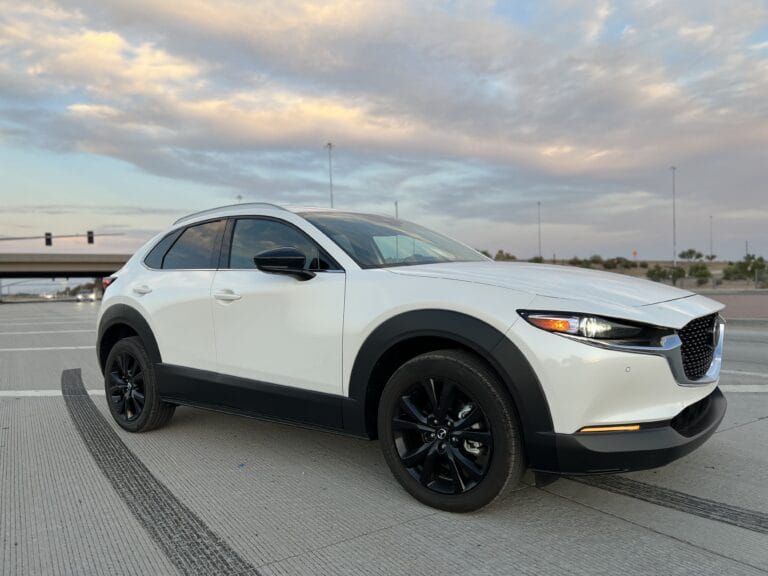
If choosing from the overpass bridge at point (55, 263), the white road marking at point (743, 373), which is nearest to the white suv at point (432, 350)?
the white road marking at point (743, 373)

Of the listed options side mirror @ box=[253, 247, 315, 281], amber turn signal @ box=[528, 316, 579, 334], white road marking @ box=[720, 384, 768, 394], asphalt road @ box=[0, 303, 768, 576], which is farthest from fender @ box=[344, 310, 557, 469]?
white road marking @ box=[720, 384, 768, 394]

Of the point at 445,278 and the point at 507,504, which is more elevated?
the point at 445,278

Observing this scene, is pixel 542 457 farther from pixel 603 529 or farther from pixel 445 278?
pixel 445 278

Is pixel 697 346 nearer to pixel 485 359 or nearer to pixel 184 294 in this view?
pixel 485 359

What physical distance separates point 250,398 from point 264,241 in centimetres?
108

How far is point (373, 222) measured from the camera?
173 inches

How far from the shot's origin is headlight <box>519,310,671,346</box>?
2.75 metres

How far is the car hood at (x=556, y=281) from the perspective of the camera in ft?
9.60

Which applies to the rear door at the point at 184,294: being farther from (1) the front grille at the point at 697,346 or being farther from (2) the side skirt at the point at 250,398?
(1) the front grille at the point at 697,346

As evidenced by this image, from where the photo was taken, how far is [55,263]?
78812mm

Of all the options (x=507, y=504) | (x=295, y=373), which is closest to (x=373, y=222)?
(x=295, y=373)

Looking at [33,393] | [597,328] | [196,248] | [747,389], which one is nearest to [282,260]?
[196,248]

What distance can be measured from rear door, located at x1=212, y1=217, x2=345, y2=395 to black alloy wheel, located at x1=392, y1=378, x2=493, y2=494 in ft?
1.62

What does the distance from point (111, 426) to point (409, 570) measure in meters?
3.57
